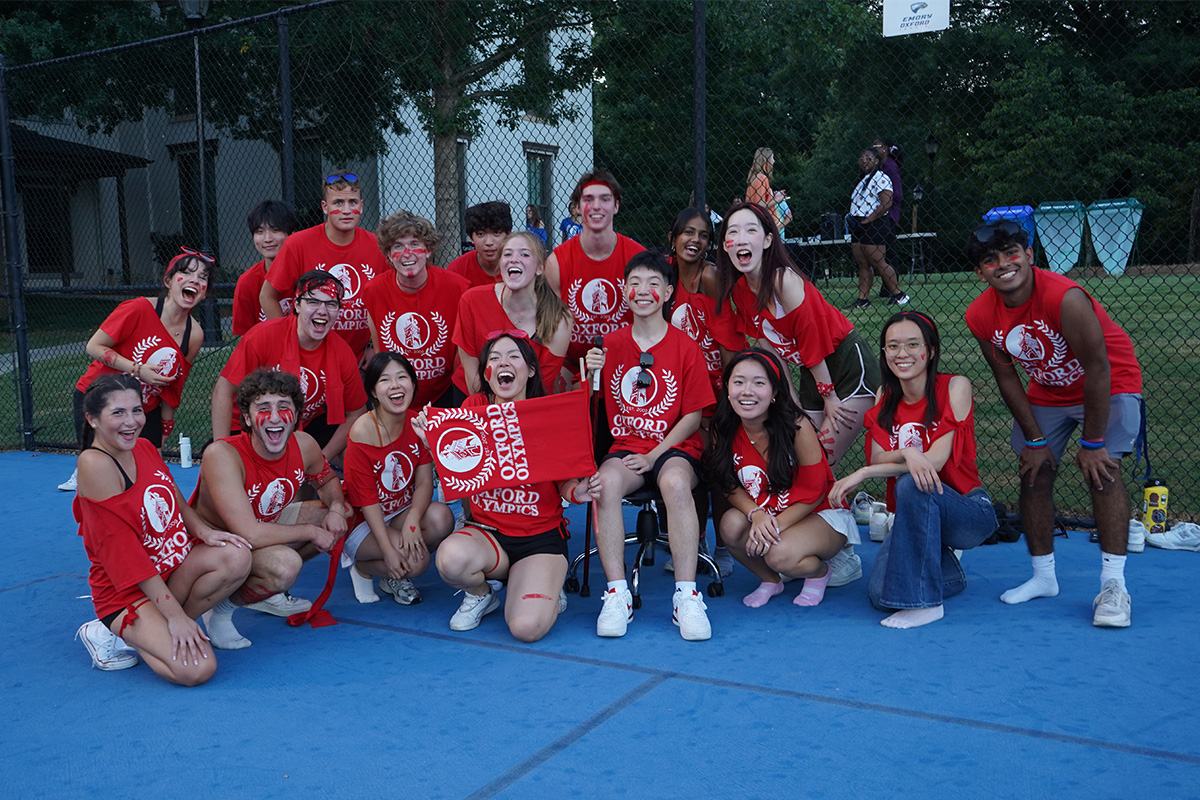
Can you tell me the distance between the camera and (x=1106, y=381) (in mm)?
3816

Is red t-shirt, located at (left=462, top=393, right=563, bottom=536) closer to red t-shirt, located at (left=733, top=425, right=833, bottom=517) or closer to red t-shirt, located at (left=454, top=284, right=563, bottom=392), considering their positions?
red t-shirt, located at (left=454, top=284, right=563, bottom=392)

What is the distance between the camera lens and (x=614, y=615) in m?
3.88

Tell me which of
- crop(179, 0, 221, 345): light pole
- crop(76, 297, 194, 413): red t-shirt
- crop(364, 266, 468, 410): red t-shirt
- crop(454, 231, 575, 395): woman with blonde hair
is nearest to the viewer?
crop(454, 231, 575, 395): woman with blonde hair

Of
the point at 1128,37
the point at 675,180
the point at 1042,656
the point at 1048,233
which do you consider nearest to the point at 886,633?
the point at 1042,656

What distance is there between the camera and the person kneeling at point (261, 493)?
154 inches

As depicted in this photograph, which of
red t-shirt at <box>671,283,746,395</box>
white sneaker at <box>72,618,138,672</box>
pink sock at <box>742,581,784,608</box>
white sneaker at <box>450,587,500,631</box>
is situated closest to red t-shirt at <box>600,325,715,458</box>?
red t-shirt at <box>671,283,746,395</box>

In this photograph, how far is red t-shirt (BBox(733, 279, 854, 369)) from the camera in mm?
4371

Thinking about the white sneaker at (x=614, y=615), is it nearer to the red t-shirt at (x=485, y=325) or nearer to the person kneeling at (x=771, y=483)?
the person kneeling at (x=771, y=483)

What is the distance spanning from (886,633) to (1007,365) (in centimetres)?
132

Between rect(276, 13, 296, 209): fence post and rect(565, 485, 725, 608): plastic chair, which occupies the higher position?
rect(276, 13, 296, 209): fence post

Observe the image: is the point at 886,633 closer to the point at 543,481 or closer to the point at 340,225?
the point at 543,481

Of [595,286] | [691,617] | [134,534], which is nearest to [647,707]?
[691,617]

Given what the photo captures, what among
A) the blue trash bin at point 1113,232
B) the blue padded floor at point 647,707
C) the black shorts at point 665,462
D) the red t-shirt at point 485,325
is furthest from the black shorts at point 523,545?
the blue trash bin at point 1113,232

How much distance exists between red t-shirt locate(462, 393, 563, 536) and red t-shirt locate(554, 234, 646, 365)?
86 cm
